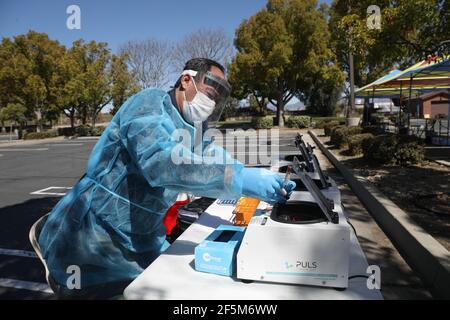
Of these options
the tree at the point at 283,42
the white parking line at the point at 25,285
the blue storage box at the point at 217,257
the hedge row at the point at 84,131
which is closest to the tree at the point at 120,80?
the hedge row at the point at 84,131

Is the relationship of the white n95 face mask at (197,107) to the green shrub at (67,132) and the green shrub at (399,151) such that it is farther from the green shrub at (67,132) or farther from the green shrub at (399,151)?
the green shrub at (67,132)

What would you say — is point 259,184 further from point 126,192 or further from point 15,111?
point 15,111

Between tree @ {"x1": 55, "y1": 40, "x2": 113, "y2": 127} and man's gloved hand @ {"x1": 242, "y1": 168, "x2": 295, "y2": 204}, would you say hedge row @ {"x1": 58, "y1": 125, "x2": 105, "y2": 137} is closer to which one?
tree @ {"x1": 55, "y1": 40, "x2": 113, "y2": 127}

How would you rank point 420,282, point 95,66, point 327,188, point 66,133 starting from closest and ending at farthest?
point 327,188
point 420,282
point 95,66
point 66,133

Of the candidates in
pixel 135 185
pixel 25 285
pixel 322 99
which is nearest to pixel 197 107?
pixel 135 185

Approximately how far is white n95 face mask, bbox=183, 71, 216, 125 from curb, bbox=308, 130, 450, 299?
2.36m

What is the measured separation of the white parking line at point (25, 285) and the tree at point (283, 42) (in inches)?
884

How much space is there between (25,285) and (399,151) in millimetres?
7234

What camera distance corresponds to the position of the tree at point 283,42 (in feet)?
78.9
